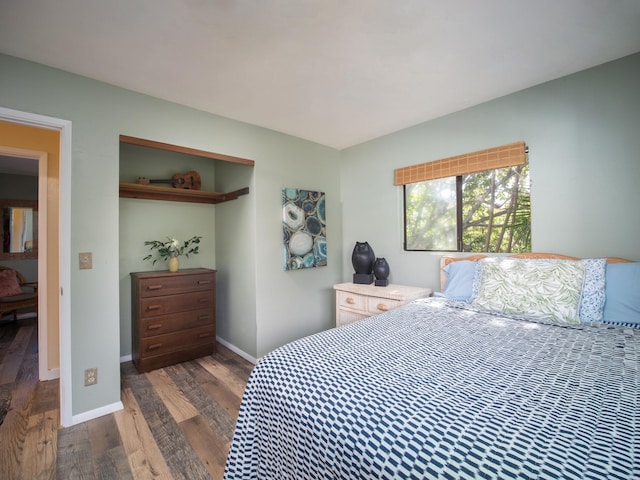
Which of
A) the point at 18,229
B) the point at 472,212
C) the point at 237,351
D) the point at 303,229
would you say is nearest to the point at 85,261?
the point at 237,351

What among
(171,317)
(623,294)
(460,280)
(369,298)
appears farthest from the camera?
(171,317)

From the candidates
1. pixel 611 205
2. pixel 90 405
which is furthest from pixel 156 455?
pixel 611 205

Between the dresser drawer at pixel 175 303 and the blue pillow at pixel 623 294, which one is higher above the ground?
the blue pillow at pixel 623 294

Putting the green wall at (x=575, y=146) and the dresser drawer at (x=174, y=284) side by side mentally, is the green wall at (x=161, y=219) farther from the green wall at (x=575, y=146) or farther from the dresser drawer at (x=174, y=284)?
the green wall at (x=575, y=146)

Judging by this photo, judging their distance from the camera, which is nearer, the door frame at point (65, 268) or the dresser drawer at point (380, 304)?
the door frame at point (65, 268)

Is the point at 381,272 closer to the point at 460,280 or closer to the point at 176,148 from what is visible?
the point at 460,280

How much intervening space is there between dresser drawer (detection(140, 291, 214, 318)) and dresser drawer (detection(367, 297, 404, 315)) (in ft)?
5.43

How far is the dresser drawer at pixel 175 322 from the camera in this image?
2.70 meters

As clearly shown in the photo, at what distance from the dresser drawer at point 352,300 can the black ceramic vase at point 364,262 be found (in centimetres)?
23

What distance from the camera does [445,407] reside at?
840mm

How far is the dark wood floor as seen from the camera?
5.17 feet

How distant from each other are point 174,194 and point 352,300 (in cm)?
219

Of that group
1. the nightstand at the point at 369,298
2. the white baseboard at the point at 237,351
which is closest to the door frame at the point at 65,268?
the white baseboard at the point at 237,351

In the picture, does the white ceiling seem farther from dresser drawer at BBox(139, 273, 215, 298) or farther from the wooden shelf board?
dresser drawer at BBox(139, 273, 215, 298)
